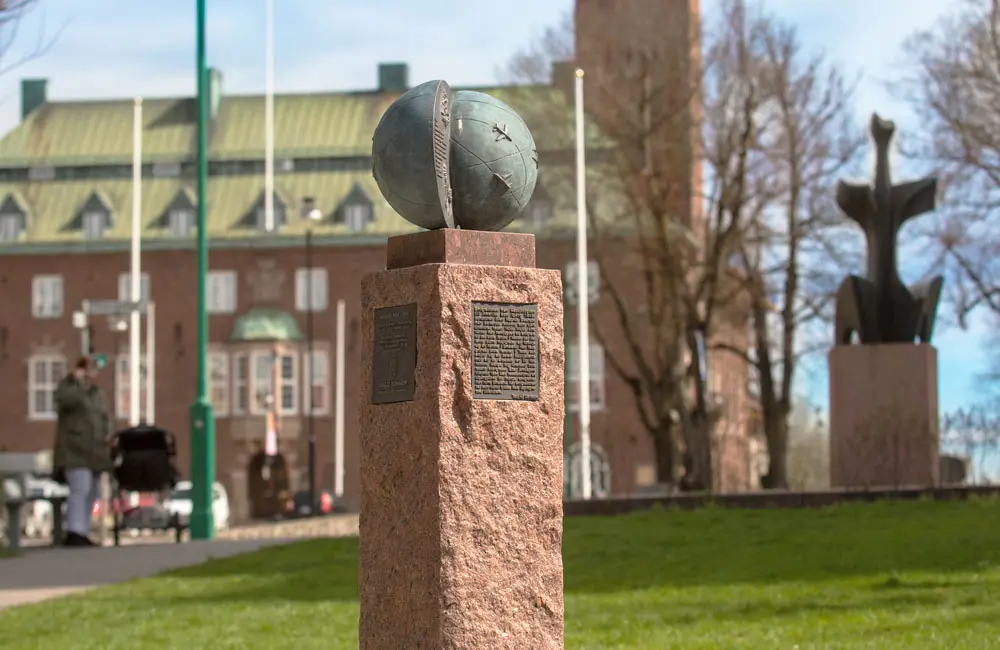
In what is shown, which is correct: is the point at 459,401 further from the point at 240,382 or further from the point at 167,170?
the point at 167,170

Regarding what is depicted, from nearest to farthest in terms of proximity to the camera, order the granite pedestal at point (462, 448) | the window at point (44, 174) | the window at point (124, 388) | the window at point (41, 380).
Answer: the granite pedestal at point (462, 448)
the window at point (124, 388)
the window at point (41, 380)
the window at point (44, 174)

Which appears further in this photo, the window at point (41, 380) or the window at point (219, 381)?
the window at point (41, 380)

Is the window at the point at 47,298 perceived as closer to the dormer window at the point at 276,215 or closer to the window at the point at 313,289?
the dormer window at the point at 276,215

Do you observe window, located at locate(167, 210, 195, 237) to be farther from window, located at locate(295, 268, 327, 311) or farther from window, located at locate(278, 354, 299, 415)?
window, located at locate(278, 354, 299, 415)

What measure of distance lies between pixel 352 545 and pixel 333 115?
59302mm

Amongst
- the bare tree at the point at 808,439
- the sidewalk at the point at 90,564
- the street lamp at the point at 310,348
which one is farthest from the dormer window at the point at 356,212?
the sidewalk at the point at 90,564

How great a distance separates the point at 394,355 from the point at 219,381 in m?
64.2

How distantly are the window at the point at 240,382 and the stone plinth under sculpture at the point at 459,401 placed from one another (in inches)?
2485

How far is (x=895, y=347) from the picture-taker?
79.3 ft

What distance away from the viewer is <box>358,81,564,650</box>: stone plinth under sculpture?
8547 mm

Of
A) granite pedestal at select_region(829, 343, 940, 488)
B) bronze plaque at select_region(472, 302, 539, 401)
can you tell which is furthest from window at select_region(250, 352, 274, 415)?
bronze plaque at select_region(472, 302, 539, 401)

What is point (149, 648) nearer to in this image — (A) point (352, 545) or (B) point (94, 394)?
(A) point (352, 545)

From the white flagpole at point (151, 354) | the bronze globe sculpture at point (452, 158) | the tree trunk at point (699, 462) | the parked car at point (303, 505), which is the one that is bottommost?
the parked car at point (303, 505)

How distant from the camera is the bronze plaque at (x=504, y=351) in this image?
870 cm
